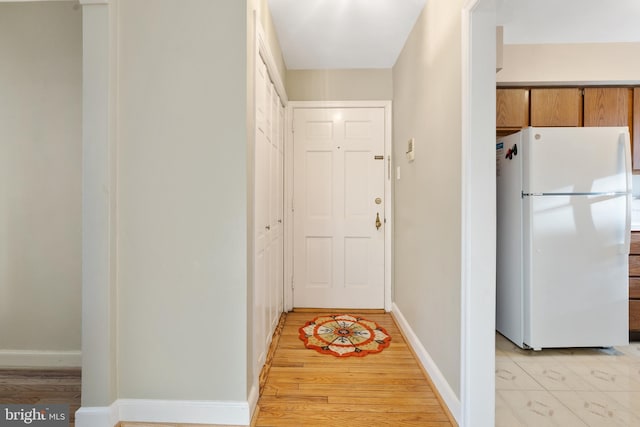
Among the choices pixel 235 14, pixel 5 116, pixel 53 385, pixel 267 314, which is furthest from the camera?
pixel 267 314

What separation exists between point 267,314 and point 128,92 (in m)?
1.63

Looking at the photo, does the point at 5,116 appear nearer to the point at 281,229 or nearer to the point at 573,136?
the point at 281,229

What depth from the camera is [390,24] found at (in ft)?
8.17

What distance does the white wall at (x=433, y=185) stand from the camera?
1666 millimetres

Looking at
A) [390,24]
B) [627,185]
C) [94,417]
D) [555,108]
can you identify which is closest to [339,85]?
[390,24]

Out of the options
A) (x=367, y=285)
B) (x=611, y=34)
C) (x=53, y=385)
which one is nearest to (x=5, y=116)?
(x=53, y=385)

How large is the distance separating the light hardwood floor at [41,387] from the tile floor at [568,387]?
233 cm

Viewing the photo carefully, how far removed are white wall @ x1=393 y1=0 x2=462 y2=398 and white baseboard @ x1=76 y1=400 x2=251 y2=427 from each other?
1097mm

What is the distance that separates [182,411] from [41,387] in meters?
0.99

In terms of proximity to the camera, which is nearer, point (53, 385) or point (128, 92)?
point (128, 92)

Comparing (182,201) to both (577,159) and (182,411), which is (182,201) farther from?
(577,159)

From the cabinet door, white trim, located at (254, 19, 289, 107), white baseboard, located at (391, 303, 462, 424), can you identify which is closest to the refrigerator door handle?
the cabinet door

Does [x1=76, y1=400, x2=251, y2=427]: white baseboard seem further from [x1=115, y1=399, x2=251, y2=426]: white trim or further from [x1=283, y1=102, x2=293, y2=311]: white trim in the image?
[x1=283, y1=102, x2=293, y2=311]: white trim

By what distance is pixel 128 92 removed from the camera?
62.9 inches
